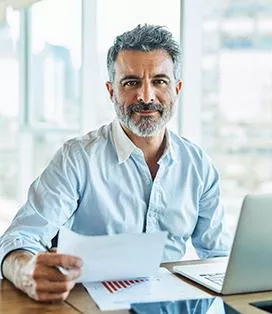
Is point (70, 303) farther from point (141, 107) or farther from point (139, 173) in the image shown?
point (141, 107)

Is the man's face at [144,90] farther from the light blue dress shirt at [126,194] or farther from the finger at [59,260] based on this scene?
the finger at [59,260]

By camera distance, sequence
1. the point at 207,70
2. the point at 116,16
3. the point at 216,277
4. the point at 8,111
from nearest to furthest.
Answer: the point at 216,277
the point at 207,70
the point at 116,16
the point at 8,111

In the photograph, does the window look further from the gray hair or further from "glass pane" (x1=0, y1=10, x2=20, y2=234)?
the gray hair

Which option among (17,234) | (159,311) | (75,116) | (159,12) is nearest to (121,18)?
(159,12)

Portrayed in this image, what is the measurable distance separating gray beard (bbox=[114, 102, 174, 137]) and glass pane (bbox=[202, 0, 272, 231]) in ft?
6.77

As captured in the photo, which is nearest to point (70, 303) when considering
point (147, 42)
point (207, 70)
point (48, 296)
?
point (48, 296)

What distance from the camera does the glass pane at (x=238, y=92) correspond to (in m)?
3.97

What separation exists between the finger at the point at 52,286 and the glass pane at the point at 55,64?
3.13 metres

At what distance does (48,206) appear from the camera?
1693 millimetres

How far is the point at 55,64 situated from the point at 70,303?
3.69m

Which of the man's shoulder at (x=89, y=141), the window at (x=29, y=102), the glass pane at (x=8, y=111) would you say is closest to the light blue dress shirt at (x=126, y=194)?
the man's shoulder at (x=89, y=141)

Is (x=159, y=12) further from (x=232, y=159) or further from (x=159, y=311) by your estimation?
(x=159, y=311)

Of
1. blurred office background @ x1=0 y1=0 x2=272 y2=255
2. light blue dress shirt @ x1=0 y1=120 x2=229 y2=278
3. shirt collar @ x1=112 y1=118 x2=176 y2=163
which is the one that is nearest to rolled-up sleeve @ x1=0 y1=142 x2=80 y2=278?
light blue dress shirt @ x1=0 y1=120 x2=229 y2=278

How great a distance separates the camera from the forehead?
1855 mm
